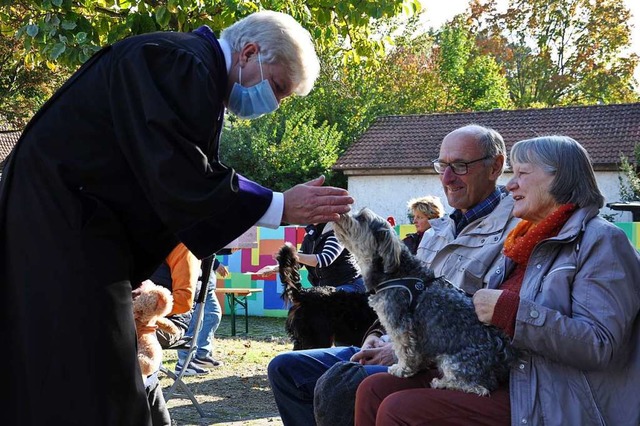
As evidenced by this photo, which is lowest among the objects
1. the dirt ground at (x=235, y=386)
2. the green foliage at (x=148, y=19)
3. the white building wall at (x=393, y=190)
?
the dirt ground at (x=235, y=386)

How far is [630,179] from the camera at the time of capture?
922 inches

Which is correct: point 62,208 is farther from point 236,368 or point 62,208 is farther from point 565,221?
point 236,368

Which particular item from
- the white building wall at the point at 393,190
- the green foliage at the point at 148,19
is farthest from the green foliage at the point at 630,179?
the green foliage at the point at 148,19

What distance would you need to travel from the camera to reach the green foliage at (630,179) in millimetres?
23209

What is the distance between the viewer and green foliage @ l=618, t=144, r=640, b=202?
23.2 meters

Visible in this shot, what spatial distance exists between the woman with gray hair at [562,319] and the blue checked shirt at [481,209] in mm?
772

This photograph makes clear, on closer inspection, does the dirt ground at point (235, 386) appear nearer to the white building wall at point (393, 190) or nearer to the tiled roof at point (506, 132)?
the white building wall at point (393, 190)

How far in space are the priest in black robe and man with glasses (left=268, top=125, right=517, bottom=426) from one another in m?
1.35

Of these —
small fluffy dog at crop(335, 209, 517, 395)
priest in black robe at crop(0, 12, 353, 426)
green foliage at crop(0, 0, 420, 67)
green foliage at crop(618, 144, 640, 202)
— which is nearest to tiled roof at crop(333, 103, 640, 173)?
green foliage at crop(618, 144, 640, 202)

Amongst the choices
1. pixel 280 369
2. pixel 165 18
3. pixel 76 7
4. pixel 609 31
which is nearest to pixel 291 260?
pixel 165 18

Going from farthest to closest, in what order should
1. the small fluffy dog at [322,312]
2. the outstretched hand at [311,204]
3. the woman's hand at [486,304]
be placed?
the small fluffy dog at [322,312]
the woman's hand at [486,304]
the outstretched hand at [311,204]

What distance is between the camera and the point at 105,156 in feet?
8.88

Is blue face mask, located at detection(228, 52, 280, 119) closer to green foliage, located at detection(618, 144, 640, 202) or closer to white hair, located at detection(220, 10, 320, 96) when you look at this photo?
white hair, located at detection(220, 10, 320, 96)

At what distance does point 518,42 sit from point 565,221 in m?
39.9
